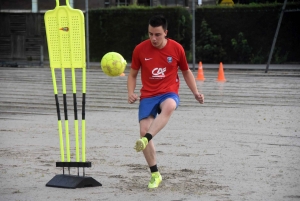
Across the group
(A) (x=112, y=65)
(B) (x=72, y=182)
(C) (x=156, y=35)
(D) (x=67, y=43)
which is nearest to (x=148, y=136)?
(B) (x=72, y=182)

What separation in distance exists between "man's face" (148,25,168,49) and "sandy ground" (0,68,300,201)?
1478mm

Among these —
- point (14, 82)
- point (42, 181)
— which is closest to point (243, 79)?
point (14, 82)

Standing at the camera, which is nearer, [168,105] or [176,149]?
[168,105]

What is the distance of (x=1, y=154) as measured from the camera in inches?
396

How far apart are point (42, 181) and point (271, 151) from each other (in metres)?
3.43

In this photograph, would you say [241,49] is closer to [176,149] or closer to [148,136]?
[176,149]

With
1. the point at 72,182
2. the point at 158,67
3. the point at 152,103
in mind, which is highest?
the point at 158,67

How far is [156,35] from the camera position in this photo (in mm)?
8031

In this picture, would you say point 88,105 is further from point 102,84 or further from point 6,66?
point 6,66

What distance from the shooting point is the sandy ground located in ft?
25.4

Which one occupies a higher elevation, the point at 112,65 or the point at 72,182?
the point at 112,65

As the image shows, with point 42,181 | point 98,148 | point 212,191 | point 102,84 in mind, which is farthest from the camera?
point 102,84

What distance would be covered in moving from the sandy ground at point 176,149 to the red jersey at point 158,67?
39.0 inches

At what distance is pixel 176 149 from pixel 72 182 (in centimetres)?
290
